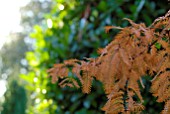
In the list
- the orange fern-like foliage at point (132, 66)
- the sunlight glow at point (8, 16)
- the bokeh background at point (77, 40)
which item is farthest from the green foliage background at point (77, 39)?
the sunlight glow at point (8, 16)

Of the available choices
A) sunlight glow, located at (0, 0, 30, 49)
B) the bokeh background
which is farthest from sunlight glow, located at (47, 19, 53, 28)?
sunlight glow, located at (0, 0, 30, 49)

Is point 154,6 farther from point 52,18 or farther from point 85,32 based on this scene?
point 52,18

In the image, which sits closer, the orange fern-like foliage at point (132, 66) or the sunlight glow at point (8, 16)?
the orange fern-like foliage at point (132, 66)

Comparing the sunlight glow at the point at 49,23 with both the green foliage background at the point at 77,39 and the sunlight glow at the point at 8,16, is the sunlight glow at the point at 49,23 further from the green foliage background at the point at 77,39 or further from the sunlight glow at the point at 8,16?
the sunlight glow at the point at 8,16

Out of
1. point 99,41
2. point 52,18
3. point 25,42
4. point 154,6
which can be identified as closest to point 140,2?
point 154,6

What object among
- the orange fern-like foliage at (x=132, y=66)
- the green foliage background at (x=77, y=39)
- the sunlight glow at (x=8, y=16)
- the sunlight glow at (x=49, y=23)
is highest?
the sunlight glow at (x=8, y=16)

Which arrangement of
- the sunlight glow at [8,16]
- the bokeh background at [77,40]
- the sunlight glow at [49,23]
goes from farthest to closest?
the sunlight glow at [8,16], the sunlight glow at [49,23], the bokeh background at [77,40]

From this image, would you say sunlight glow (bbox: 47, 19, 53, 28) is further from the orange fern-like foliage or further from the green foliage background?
the orange fern-like foliage

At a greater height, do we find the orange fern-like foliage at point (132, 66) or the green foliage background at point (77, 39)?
the green foliage background at point (77, 39)
